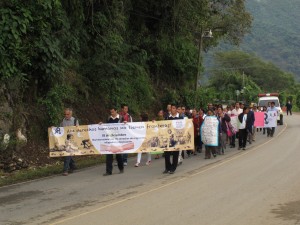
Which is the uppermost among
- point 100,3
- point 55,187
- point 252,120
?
point 100,3

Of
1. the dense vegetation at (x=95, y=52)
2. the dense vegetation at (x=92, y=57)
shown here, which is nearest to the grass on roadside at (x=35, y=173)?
the dense vegetation at (x=92, y=57)

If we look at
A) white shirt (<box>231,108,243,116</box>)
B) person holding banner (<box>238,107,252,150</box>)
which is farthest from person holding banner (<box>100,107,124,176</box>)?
white shirt (<box>231,108,243,116</box>)

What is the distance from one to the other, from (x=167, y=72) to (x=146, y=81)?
5.36 metres

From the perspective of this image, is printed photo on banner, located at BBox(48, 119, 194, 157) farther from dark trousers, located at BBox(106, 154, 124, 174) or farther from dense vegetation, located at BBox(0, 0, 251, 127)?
dense vegetation, located at BBox(0, 0, 251, 127)

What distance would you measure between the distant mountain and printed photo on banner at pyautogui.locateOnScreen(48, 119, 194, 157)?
4113 inches

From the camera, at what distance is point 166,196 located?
965 centimetres

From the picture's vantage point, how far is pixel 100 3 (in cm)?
1992

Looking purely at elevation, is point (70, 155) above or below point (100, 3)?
below

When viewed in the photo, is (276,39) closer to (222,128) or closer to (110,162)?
(222,128)

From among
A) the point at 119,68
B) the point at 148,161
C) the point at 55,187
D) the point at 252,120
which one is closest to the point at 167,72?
the point at 119,68

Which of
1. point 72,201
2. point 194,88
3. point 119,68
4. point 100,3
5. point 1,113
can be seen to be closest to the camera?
point 72,201

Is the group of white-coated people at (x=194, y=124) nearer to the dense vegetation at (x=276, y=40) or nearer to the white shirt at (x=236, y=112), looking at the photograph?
the white shirt at (x=236, y=112)

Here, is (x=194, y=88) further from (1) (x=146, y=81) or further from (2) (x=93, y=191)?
(2) (x=93, y=191)

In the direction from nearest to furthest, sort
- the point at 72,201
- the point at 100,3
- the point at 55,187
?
the point at 72,201
the point at 55,187
the point at 100,3
